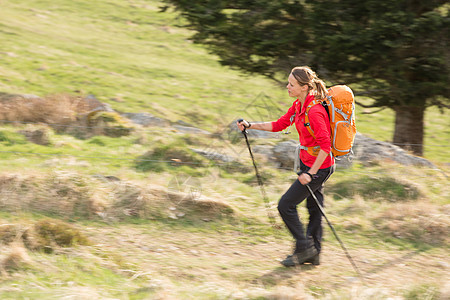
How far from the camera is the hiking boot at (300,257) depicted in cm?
555

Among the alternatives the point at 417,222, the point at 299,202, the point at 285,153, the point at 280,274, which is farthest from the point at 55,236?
the point at 285,153

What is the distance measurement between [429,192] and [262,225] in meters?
3.14

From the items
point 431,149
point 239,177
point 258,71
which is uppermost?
point 258,71

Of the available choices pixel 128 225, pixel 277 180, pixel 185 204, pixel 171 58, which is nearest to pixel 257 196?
pixel 277 180

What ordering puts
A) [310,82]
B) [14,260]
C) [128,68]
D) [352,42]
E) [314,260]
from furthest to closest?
1. [128,68]
2. [352,42]
3. [314,260]
4. [310,82]
5. [14,260]

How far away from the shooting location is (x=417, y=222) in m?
6.96

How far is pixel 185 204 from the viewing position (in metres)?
7.11

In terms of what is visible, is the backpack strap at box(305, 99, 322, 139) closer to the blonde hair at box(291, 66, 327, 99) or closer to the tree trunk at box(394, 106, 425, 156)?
the blonde hair at box(291, 66, 327, 99)

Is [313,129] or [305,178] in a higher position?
[313,129]

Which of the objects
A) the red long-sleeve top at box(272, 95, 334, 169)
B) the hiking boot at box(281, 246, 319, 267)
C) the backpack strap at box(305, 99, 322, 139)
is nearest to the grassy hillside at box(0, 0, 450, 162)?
the red long-sleeve top at box(272, 95, 334, 169)

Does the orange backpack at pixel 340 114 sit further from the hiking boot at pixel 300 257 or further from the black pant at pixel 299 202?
the hiking boot at pixel 300 257

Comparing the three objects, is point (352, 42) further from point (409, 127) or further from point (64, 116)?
point (64, 116)

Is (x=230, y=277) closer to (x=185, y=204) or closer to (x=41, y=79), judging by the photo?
(x=185, y=204)

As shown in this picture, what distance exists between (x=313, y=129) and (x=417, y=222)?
9.95 feet
